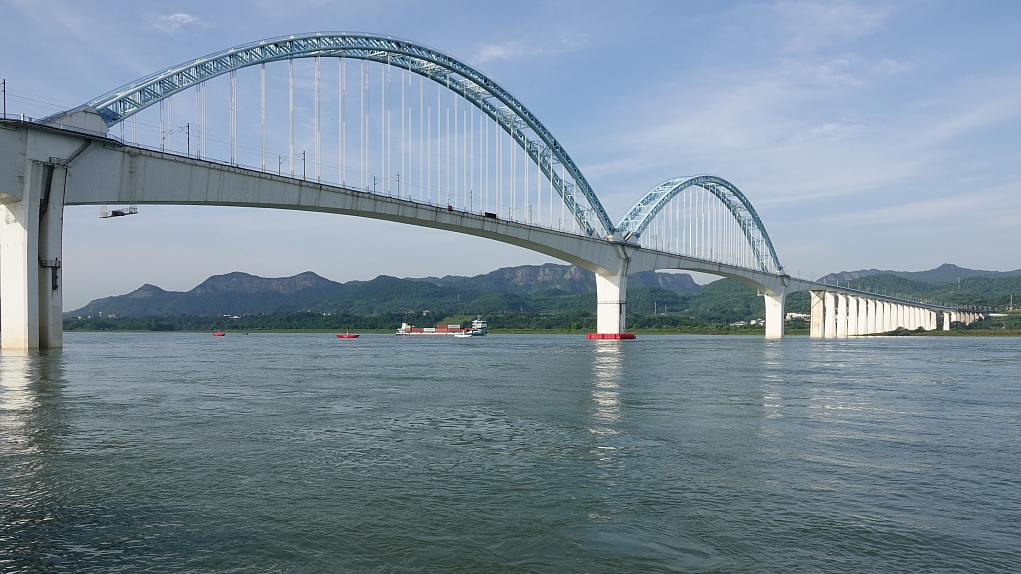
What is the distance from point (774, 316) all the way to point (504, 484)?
106 meters

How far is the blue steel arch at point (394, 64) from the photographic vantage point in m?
37.8

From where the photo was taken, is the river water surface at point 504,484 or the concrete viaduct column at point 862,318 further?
the concrete viaduct column at point 862,318

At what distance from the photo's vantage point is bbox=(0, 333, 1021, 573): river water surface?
6680mm

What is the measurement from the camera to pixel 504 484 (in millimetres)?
9430

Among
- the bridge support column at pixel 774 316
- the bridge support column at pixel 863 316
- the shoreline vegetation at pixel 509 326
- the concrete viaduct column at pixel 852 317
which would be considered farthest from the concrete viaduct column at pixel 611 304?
the bridge support column at pixel 863 316

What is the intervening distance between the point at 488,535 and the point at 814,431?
9385 mm

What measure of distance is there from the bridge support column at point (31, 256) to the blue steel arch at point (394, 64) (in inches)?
198

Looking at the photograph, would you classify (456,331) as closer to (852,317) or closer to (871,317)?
(852,317)

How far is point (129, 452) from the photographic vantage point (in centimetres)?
1140

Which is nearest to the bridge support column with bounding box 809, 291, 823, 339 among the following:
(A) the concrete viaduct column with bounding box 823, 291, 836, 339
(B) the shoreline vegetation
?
(A) the concrete viaduct column with bounding box 823, 291, 836, 339

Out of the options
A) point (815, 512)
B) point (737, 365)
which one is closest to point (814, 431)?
point (815, 512)

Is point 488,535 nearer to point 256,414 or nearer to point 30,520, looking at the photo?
point 30,520

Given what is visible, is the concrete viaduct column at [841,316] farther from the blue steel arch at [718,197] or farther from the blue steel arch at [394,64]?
the blue steel arch at [394,64]

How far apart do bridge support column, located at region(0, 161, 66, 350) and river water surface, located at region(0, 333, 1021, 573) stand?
45.3 feet
